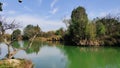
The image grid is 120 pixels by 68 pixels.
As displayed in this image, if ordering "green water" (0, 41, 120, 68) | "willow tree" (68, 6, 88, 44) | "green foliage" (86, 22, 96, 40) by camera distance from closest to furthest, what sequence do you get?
"green water" (0, 41, 120, 68) → "green foliage" (86, 22, 96, 40) → "willow tree" (68, 6, 88, 44)

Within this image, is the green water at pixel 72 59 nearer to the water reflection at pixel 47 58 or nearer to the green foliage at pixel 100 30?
the water reflection at pixel 47 58

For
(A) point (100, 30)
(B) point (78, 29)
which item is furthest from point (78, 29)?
(A) point (100, 30)

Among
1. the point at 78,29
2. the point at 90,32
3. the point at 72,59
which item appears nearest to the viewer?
the point at 72,59

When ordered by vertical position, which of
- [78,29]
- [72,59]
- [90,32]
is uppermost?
[78,29]

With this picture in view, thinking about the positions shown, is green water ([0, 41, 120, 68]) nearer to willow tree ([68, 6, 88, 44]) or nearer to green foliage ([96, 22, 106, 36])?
willow tree ([68, 6, 88, 44])

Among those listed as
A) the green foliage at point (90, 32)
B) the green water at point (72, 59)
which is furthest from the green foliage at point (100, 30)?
the green water at point (72, 59)

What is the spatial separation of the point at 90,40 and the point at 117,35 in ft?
17.3

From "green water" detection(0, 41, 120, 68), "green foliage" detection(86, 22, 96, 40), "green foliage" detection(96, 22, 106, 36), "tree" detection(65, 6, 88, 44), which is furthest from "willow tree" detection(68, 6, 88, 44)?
"green water" detection(0, 41, 120, 68)

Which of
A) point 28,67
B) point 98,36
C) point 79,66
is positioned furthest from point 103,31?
point 28,67

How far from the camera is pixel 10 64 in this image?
15414 millimetres

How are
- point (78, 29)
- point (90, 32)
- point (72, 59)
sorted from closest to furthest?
point (72, 59) → point (90, 32) → point (78, 29)

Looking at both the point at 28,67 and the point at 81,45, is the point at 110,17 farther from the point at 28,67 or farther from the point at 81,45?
the point at 28,67

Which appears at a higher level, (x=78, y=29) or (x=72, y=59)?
(x=78, y=29)

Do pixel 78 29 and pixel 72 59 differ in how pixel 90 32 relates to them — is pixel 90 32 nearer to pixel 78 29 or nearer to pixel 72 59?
pixel 78 29
